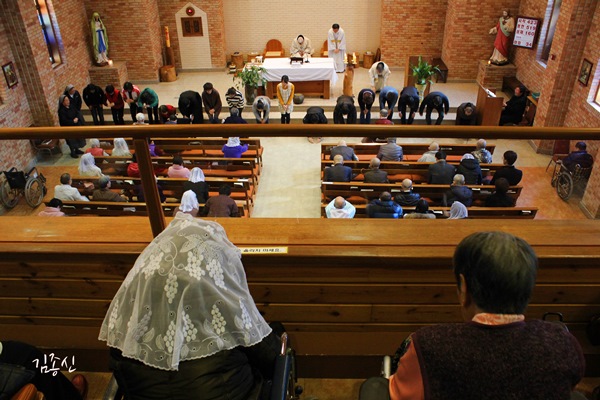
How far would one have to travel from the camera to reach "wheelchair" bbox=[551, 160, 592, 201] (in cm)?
860

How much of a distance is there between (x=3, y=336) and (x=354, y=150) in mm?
7210

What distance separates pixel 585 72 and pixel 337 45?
6.74 m

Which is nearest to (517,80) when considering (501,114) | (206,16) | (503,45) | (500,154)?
(503,45)

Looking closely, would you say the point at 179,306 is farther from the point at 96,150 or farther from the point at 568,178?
the point at 568,178

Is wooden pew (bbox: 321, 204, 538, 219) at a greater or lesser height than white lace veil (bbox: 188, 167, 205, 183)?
lesser

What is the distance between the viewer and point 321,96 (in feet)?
44.1

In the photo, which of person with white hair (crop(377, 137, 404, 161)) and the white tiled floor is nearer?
the white tiled floor

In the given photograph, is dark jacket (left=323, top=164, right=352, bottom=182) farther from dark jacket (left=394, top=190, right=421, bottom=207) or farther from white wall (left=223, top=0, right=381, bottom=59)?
white wall (left=223, top=0, right=381, bottom=59)

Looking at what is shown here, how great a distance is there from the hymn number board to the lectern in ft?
6.87

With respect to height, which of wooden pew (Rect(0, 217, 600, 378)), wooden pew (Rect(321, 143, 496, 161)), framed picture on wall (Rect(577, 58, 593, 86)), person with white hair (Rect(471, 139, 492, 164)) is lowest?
wooden pew (Rect(321, 143, 496, 161))

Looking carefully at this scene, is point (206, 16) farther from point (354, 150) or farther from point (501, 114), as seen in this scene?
point (501, 114)

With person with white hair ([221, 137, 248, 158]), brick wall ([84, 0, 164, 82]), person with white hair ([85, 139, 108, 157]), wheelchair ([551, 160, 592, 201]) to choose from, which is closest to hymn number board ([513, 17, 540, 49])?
wheelchair ([551, 160, 592, 201])

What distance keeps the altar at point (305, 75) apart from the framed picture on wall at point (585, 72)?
18.8 ft

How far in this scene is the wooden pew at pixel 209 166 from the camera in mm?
8531
